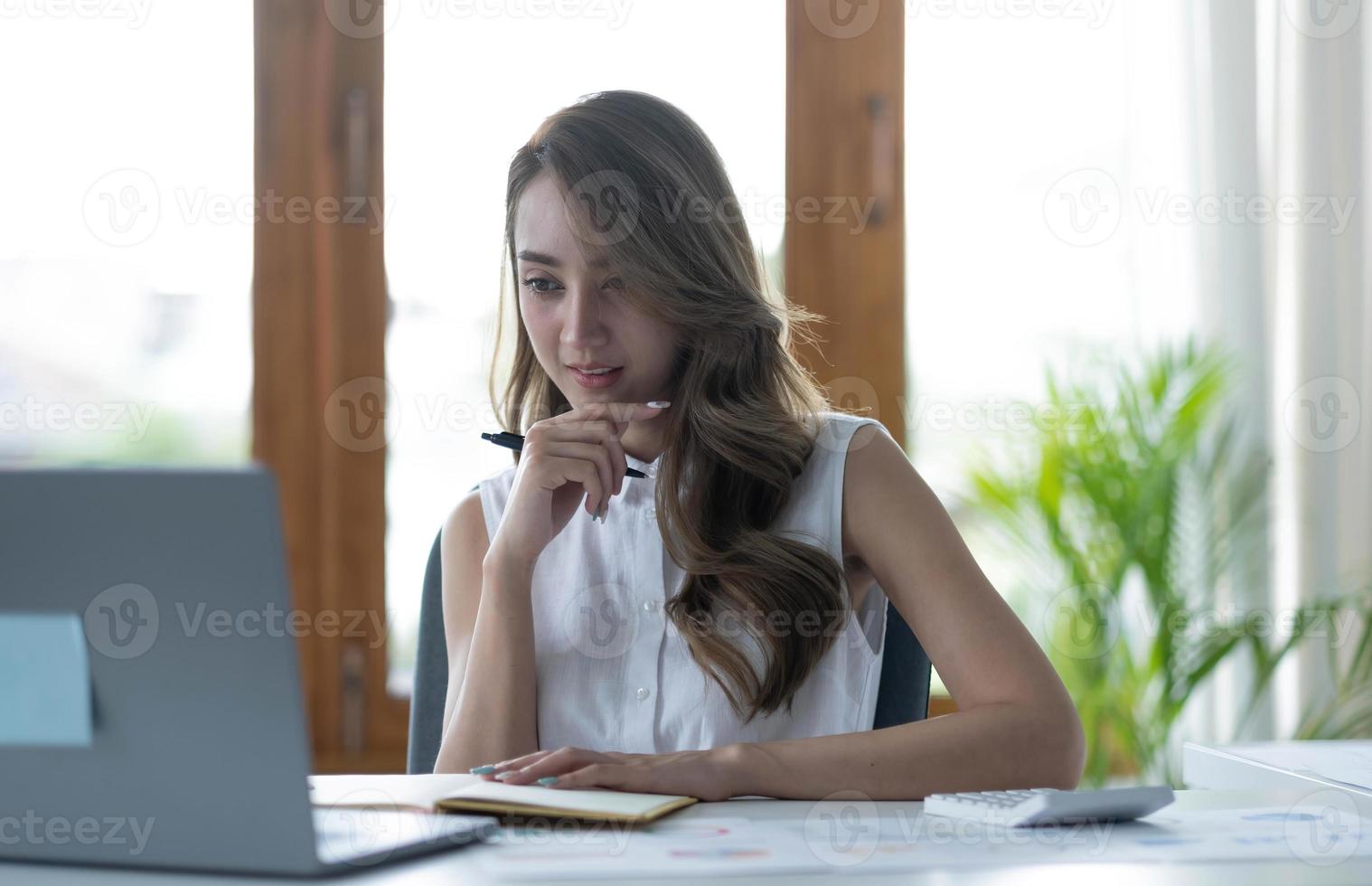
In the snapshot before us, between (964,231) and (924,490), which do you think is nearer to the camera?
(924,490)

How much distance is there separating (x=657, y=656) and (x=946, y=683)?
350 millimetres

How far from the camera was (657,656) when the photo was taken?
58.8 inches

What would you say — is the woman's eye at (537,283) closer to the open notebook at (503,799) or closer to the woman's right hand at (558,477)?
the woman's right hand at (558,477)

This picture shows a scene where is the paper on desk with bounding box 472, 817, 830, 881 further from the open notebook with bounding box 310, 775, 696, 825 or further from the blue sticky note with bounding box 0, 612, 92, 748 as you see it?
the blue sticky note with bounding box 0, 612, 92, 748

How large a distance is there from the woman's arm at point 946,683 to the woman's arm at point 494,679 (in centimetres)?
40

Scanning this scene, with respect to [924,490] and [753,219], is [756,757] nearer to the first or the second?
[924,490]

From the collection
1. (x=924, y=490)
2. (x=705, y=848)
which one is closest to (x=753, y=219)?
(x=924, y=490)

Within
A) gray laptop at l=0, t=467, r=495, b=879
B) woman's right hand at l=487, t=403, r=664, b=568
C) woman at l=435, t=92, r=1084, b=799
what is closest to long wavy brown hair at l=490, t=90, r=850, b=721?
woman at l=435, t=92, r=1084, b=799

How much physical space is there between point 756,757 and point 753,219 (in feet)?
6.42

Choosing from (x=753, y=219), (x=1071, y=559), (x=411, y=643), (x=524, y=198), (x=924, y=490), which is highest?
(x=753, y=219)

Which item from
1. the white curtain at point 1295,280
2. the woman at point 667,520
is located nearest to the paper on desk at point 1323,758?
the woman at point 667,520

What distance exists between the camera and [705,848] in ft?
2.74

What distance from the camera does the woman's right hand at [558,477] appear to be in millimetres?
1432

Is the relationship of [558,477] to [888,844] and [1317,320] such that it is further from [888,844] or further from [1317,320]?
[1317,320]
